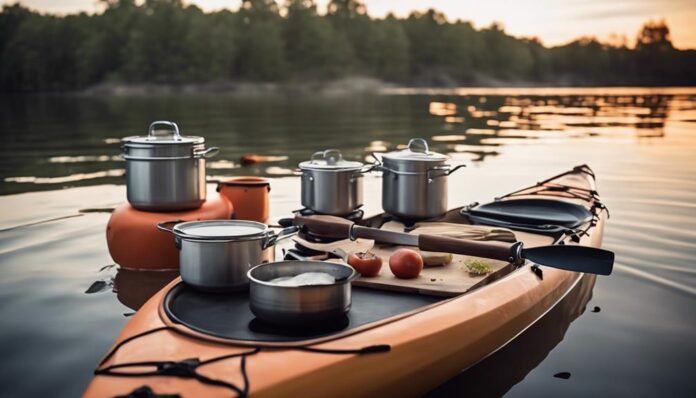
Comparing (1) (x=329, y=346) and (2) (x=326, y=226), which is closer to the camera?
(1) (x=329, y=346)

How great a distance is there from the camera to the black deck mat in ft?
13.3

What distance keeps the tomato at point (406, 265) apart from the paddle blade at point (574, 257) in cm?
85

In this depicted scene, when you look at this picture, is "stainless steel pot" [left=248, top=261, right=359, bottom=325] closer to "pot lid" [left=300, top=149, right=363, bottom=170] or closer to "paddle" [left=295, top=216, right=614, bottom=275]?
"paddle" [left=295, top=216, right=614, bottom=275]

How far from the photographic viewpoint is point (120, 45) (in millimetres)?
115062

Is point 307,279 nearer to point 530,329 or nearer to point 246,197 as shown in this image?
point 530,329

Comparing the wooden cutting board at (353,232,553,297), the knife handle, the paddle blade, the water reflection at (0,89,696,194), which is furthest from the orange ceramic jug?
the water reflection at (0,89,696,194)

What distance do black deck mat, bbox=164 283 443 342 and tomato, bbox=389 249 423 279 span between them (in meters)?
0.20

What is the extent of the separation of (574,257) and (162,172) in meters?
3.90

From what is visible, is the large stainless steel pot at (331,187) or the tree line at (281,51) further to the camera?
the tree line at (281,51)

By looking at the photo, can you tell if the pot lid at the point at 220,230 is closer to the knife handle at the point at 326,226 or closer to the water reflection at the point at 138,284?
the knife handle at the point at 326,226

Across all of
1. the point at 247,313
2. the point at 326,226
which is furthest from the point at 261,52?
the point at 247,313

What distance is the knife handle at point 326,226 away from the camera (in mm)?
6035

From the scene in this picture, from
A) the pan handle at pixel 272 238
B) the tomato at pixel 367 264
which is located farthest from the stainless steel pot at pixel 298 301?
the tomato at pixel 367 264

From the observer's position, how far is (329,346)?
12.6ft
